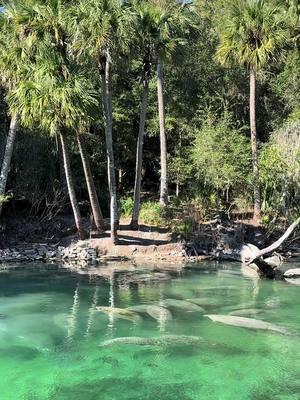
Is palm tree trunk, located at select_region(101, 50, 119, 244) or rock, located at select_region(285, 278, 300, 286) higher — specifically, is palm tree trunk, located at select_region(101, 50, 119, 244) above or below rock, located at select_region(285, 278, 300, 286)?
above

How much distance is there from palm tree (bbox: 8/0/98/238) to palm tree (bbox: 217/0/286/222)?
6.28m

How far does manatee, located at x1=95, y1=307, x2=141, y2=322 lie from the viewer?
11297 millimetres

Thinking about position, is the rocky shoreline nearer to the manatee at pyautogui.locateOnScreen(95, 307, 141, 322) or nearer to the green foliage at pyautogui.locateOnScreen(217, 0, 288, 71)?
the manatee at pyautogui.locateOnScreen(95, 307, 141, 322)

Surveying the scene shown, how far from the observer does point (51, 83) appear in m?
17.2

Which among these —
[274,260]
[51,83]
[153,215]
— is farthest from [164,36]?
[274,260]

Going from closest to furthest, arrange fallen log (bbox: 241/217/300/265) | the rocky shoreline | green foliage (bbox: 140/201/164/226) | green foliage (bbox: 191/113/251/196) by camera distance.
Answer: fallen log (bbox: 241/217/300/265) < the rocky shoreline < green foliage (bbox: 140/201/164/226) < green foliage (bbox: 191/113/251/196)

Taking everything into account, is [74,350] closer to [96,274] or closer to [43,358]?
[43,358]

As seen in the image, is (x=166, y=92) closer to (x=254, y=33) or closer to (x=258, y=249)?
(x=254, y=33)

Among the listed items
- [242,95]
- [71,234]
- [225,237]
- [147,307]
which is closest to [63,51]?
[71,234]

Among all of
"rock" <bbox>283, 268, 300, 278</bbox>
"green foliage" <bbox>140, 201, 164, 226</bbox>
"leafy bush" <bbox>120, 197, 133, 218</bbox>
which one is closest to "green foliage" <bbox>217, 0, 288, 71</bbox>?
"green foliage" <bbox>140, 201, 164, 226</bbox>

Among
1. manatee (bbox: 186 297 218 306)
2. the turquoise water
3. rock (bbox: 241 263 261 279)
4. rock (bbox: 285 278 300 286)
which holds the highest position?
rock (bbox: 241 263 261 279)

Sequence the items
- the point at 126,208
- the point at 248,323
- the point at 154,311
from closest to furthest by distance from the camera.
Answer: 1. the point at 248,323
2. the point at 154,311
3. the point at 126,208

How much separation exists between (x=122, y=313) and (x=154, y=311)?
2.45 feet

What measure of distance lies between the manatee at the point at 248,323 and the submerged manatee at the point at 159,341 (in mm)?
1108
